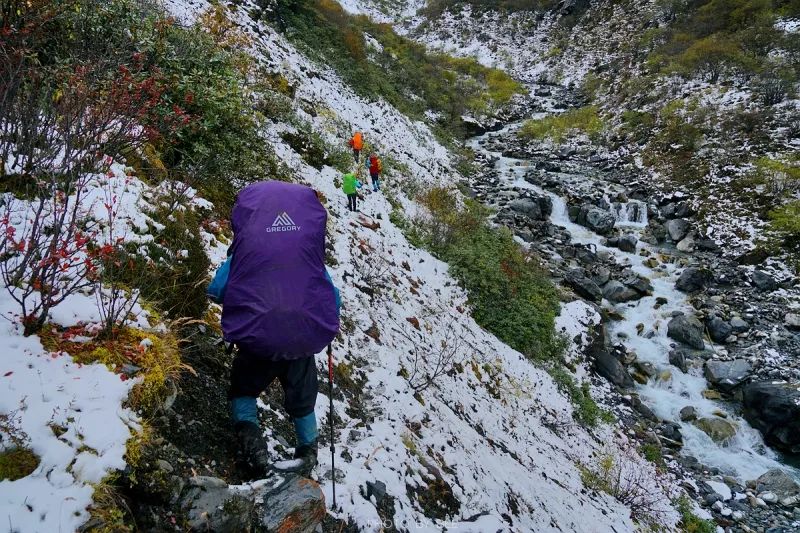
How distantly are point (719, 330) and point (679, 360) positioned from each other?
1.97m

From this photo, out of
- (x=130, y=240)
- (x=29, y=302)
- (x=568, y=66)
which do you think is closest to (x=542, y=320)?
(x=130, y=240)

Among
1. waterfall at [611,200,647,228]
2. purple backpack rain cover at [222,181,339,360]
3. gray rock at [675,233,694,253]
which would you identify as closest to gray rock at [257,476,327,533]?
purple backpack rain cover at [222,181,339,360]

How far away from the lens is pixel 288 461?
313 cm

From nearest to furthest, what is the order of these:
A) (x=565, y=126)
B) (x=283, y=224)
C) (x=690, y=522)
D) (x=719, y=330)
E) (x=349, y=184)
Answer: (x=283, y=224) < (x=690, y=522) < (x=349, y=184) < (x=719, y=330) < (x=565, y=126)

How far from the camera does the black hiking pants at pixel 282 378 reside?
2.98 meters

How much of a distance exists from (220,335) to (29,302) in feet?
4.61

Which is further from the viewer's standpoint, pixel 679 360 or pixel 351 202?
pixel 679 360

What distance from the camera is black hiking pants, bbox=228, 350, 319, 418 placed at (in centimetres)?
298

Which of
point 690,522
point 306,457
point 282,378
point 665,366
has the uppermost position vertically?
point 282,378

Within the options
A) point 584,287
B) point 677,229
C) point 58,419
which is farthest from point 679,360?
point 58,419

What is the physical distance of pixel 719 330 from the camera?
12750 millimetres

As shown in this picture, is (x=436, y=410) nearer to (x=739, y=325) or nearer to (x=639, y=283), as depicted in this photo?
(x=639, y=283)

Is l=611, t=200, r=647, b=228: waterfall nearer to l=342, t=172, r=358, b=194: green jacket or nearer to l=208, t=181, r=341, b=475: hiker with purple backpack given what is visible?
l=342, t=172, r=358, b=194: green jacket

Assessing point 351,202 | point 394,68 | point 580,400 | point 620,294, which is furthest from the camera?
point 394,68
